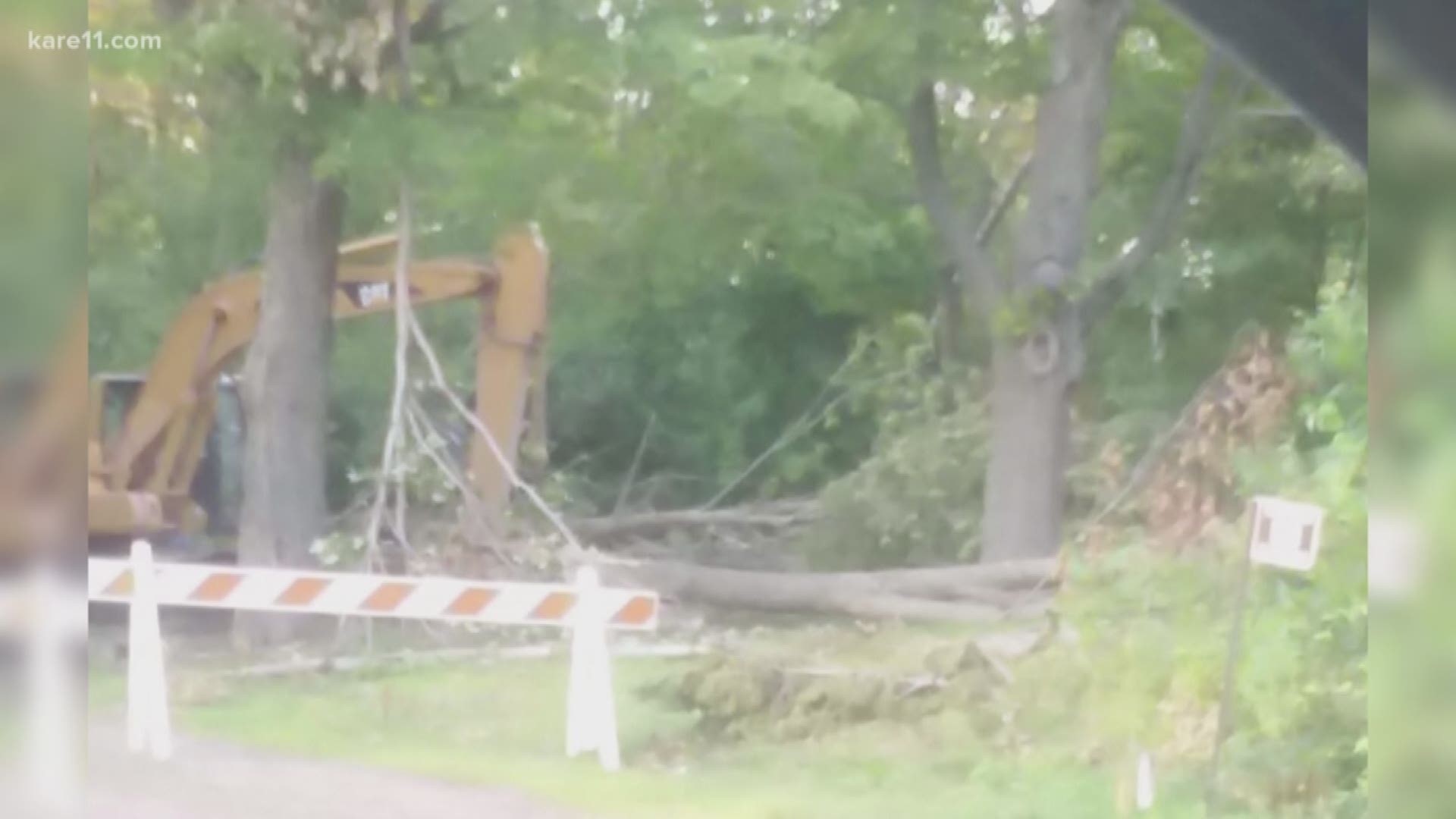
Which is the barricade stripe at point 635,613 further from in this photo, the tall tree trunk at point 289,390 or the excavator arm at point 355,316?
the tall tree trunk at point 289,390

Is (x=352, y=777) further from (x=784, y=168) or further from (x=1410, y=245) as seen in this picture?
(x=1410, y=245)

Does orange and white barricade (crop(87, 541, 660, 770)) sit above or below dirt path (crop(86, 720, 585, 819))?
above

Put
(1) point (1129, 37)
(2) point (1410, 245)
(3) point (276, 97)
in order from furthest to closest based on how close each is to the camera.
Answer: (1) point (1129, 37) → (3) point (276, 97) → (2) point (1410, 245)

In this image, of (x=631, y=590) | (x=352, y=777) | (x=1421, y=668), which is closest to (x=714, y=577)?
(x=631, y=590)

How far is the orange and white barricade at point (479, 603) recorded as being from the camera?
248cm

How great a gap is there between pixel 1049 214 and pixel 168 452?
59.9 inches

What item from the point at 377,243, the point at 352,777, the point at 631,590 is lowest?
the point at 352,777

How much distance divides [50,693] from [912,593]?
1.53 m

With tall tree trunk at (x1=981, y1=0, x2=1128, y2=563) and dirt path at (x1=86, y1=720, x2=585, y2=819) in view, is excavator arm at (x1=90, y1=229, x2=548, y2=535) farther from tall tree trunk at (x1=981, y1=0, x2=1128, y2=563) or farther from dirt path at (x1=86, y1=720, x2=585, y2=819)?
tall tree trunk at (x1=981, y1=0, x2=1128, y2=563)

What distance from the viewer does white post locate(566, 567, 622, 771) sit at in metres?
2.53

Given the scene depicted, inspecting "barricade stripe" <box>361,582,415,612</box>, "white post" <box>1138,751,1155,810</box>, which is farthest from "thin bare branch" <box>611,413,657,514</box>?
"white post" <box>1138,751,1155,810</box>

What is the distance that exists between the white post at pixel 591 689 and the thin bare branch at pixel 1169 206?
965mm

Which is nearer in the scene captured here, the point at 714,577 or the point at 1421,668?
the point at 1421,668

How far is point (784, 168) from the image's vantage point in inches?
104
